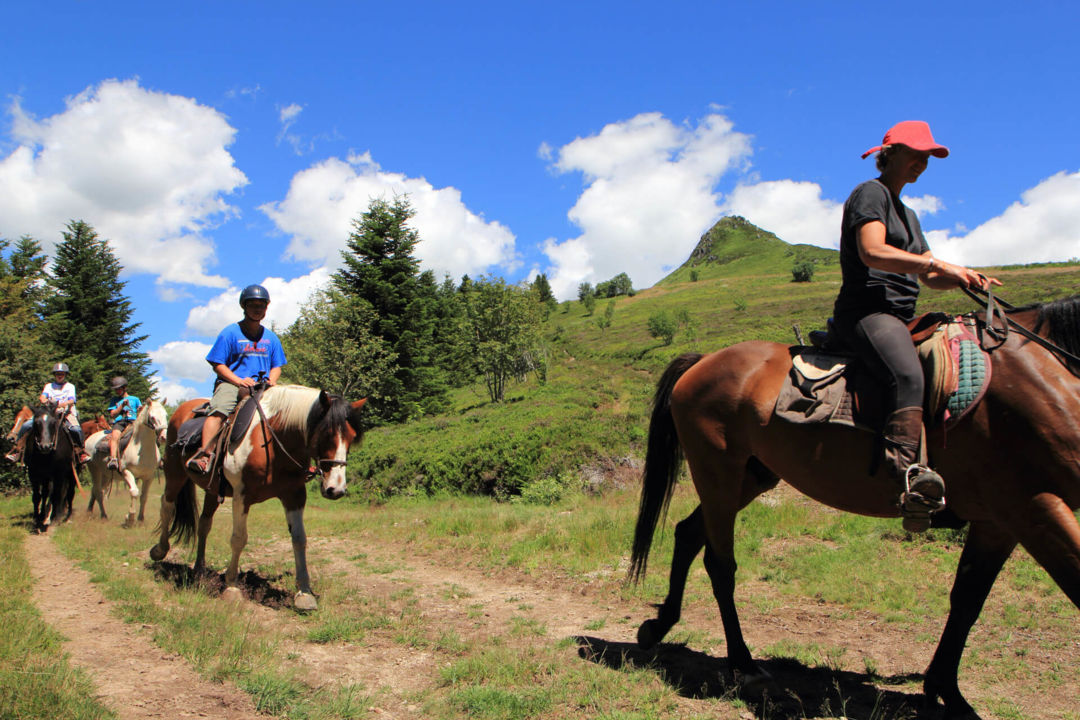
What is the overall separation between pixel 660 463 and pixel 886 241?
7.97 ft

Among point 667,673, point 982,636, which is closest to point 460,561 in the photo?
point 667,673

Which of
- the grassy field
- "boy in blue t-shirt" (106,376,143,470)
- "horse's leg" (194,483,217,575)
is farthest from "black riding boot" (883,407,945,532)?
"boy in blue t-shirt" (106,376,143,470)

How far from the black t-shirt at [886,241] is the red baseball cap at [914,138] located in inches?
10.1

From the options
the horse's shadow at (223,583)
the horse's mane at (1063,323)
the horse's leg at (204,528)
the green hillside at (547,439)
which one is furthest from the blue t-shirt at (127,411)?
the horse's mane at (1063,323)

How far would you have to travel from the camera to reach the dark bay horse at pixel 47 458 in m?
11.2

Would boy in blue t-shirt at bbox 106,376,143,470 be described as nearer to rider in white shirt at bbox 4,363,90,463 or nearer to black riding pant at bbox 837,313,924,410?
rider in white shirt at bbox 4,363,90,463

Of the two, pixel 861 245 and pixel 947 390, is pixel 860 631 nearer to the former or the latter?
pixel 947 390

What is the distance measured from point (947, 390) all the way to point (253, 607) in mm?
6068

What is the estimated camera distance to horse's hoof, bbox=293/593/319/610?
19.3 feet

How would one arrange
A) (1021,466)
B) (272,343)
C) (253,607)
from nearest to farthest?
(1021,466) → (253,607) → (272,343)

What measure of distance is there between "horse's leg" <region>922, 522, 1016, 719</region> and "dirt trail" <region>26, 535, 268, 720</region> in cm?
400

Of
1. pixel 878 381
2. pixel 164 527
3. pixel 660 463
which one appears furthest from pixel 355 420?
pixel 878 381

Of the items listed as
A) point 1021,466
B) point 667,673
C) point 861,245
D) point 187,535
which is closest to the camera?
point 1021,466

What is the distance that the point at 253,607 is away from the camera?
5926mm
